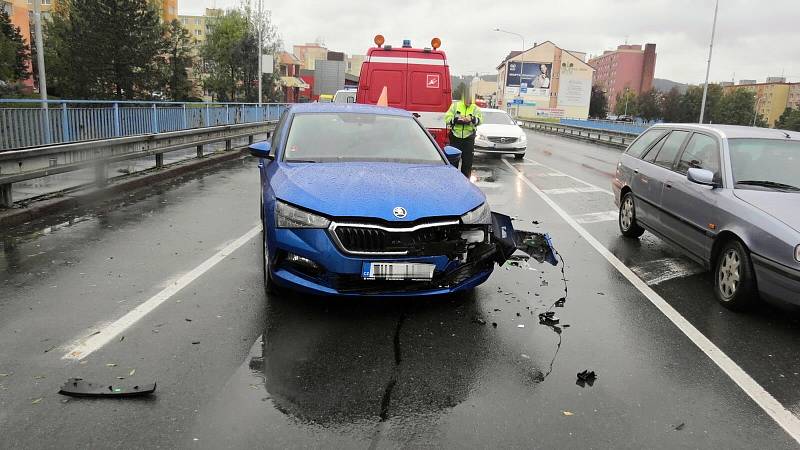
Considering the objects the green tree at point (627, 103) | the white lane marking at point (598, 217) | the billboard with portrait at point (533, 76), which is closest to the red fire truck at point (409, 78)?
the white lane marking at point (598, 217)

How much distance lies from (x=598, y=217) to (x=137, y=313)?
709 centimetres

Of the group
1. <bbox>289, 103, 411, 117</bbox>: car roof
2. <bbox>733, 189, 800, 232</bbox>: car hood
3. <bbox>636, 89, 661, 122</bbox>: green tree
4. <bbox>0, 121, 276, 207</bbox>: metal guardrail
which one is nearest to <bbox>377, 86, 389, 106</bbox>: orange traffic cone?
<bbox>0, 121, 276, 207</bbox>: metal guardrail

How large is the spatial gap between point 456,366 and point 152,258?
3.75 m

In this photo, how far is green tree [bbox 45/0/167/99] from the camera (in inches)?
1528

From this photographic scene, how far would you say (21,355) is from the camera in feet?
12.5

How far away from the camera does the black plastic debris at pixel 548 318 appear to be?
4.72 metres

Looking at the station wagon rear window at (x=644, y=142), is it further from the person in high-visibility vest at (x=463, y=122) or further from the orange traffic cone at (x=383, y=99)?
the orange traffic cone at (x=383, y=99)

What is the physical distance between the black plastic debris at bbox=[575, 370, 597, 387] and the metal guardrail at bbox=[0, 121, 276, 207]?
7251mm

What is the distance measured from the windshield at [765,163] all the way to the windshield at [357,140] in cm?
284

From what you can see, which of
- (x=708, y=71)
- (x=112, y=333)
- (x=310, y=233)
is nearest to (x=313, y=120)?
(x=310, y=233)

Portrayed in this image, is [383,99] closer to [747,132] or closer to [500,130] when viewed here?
[500,130]

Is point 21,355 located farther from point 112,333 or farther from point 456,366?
point 456,366

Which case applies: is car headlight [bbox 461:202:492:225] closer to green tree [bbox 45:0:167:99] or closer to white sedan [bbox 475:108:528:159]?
white sedan [bbox 475:108:528:159]

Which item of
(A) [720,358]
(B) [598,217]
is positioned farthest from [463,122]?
(A) [720,358]
